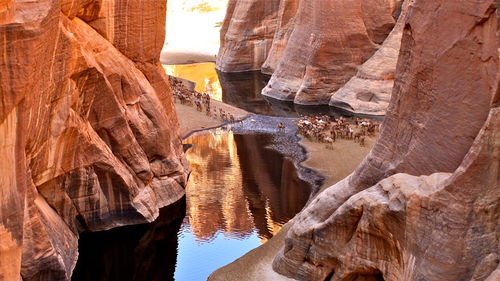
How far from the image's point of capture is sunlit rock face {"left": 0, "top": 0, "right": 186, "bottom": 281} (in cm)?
1367

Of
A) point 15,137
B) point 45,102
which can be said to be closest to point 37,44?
point 15,137

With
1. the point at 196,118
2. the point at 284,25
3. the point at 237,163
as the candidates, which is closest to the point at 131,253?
the point at 237,163

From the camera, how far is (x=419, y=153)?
15641mm

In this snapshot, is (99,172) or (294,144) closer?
(99,172)

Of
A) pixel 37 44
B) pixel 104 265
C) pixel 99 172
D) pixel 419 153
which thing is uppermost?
pixel 37 44

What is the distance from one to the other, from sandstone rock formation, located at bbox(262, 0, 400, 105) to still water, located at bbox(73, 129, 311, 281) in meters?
11.7

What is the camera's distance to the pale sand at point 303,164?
1841 cm

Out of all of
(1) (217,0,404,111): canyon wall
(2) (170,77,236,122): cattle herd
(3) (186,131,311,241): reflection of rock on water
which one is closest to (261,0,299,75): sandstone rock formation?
(1) (217,0,404,111): canyon wall

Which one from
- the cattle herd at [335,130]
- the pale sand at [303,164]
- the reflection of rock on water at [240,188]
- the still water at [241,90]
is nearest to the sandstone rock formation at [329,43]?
the still water at [241,90]

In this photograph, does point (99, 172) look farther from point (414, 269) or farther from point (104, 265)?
point (414, 269)

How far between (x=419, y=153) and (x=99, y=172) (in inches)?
390

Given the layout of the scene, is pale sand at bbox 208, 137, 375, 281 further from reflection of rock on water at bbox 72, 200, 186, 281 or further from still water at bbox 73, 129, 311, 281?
reflection of rock on water at bbox 72, 200, 186, 281

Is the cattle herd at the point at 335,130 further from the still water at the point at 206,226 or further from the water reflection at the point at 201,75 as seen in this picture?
the water reflection at the point at 201,75

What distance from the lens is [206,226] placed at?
22719mm
